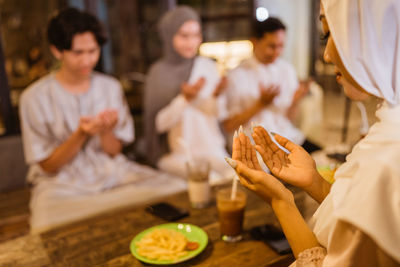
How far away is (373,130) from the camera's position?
1009mm

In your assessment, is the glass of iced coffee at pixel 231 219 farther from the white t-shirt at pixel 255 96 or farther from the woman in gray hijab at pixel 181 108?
the white t-shirt at pixel 255 96

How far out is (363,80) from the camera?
953 millimetres

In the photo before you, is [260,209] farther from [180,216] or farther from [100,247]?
[100,247]

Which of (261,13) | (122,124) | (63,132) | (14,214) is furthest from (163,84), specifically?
(261,13)

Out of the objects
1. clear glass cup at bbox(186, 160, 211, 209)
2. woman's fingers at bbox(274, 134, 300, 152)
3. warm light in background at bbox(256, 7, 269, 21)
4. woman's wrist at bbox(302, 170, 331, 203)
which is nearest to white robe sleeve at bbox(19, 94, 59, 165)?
clear glass cup at bbox(186, 160, 211, 209)

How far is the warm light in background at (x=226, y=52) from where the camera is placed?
14.6 feet

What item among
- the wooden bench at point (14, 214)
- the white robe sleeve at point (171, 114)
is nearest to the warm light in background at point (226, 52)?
the white robe sleeve at point (171, 114)

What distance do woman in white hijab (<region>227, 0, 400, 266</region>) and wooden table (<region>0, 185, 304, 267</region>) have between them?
0.23m

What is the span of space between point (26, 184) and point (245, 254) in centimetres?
243

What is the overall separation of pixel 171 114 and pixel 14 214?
1.39 meters

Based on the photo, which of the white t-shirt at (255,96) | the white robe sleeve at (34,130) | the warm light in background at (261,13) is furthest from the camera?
the warm light in background at (261,13)

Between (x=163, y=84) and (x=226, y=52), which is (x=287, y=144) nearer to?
(x=163, y=84)

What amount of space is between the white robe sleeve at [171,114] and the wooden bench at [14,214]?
1.21 meters

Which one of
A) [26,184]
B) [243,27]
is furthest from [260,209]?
[243,27]
